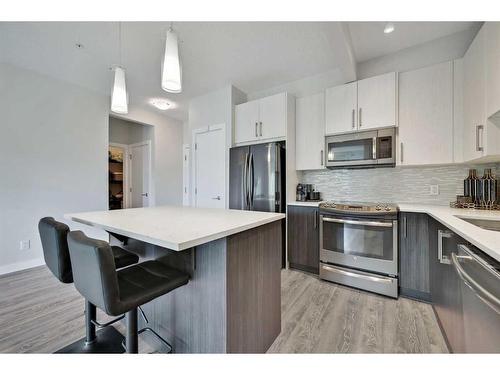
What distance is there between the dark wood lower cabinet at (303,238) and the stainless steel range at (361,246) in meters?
0.11

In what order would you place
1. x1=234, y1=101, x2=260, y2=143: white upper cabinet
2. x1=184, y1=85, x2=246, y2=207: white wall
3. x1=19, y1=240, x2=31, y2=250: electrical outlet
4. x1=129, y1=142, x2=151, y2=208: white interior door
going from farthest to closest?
x1=129, y1=142, x2=151, y2=208: white interior door → x1=184, y1=85, x2=246, y2=207: white wall → x1=234, y1=101, x2=260, y2=143: white upper cabinet → x1=19, y1=240, x2=31, y2=250: electrical outlet

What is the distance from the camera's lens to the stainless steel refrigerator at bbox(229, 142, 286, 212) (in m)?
2.78

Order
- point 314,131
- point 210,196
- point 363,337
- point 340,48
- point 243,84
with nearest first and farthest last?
point 363,337 → point 340,48 → point 314,131 → point 243,84 → point 210,196

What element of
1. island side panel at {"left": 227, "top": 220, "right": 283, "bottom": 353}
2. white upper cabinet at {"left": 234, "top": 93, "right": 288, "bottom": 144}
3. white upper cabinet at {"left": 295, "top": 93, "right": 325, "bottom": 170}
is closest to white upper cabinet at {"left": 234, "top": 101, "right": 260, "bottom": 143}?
white upper cabinet at {"left": 234, "top": 93, "right": 288, "bottom": 144}

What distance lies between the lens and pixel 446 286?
1505mm

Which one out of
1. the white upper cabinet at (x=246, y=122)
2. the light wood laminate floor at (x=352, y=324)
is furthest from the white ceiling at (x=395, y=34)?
the light wood laminate floor at (x=352, y=324)

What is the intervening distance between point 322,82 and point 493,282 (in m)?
2.93

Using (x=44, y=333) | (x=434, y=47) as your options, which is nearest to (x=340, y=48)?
(x=434, y=47)

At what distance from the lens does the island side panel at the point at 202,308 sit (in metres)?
1.12

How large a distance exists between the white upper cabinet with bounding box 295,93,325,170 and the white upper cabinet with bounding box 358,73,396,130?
477 millimetres

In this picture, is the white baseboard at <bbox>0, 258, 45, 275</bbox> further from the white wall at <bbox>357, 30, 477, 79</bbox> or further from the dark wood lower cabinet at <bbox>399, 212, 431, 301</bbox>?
the white wall at <bbox>357, 30, 477, 79</bbox>

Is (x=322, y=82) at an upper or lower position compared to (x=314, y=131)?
upper

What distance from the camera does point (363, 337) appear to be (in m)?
1.55
